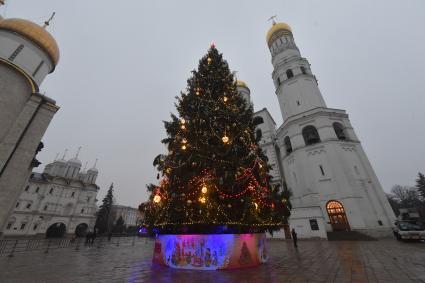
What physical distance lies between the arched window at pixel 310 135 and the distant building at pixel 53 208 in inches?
2069

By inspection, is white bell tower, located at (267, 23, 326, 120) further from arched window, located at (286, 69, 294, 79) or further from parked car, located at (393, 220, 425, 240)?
parked car, located at (393, 220, 425, 240)

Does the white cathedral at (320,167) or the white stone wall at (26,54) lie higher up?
the white stone wall at (26,54)

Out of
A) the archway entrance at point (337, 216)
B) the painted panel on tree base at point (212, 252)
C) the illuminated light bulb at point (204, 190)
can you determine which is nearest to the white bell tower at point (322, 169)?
the archway entrance at point (337, 216)

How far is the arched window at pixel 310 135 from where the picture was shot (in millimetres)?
26448

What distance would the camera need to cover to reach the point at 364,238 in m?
19.1

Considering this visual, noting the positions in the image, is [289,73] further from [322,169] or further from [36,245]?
[36,245]

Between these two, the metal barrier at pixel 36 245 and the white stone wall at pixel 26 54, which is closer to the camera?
the metal barrier at pixel 36 245

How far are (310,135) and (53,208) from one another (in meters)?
55.3

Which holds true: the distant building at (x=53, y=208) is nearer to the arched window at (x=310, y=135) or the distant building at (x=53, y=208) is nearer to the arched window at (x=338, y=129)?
the arched window at (x=310, y=135)

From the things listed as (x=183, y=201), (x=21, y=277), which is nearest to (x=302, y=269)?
(x=183, y=201)

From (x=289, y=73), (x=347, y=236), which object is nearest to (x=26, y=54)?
(x=289, y=73)

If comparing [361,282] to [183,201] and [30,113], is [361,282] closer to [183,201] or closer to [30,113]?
[183,201]

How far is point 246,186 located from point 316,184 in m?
19.2

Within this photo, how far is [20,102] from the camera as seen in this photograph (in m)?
16.9
